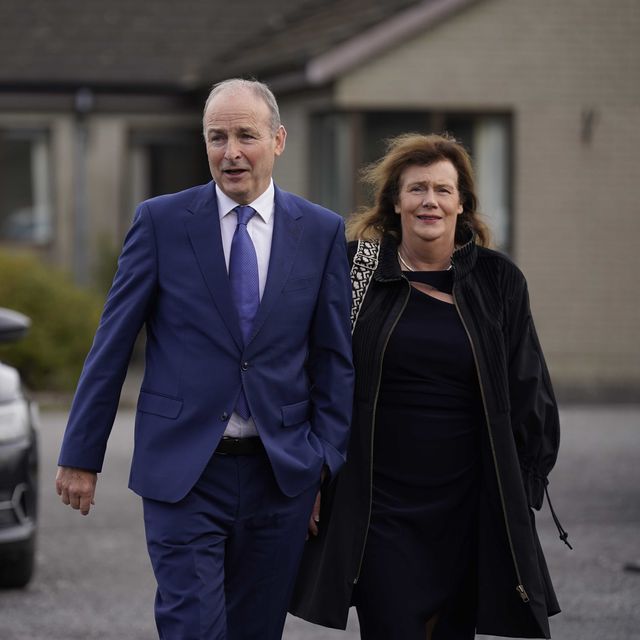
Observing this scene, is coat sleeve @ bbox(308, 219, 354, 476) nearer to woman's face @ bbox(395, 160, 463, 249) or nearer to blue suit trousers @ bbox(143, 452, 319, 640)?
blue suit trousers @ bbox(143, 452, 319, 640)

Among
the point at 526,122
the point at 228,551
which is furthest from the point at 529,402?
the point at 526,122

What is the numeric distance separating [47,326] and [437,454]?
490 inches

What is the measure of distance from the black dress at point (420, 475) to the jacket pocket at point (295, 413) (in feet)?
1.16

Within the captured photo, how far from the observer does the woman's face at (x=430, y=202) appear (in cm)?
507

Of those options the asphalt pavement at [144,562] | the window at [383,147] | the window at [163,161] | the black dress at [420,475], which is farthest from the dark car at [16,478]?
the window at [163,161]

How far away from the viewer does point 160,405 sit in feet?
14.9

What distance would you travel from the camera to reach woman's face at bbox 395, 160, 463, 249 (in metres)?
5.07

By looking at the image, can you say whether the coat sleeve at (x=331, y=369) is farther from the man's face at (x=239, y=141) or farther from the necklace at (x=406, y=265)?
the necklace at (x=406, y=265)

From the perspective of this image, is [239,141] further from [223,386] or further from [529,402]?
[529,402]

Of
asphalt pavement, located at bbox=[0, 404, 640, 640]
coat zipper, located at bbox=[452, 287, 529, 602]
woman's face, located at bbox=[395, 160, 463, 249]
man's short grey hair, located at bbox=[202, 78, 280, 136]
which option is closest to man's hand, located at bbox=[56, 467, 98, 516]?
man's short grey hair, located at bbox=[202, 78, 280, 136]

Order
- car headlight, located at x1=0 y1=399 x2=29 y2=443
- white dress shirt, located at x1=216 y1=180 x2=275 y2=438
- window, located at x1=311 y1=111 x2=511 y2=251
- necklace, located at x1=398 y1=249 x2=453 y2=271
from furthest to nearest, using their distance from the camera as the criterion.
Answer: window, located at x1=311 y1=111 x2=511 y2=251
car headlight, located at x1=0 y1=399 x2=29 y2=443
necklace, located at x1=398 y1=249 x2=453 y2=271
white dress shirt, located at x1=216 y1=180 x2=275 y2=438

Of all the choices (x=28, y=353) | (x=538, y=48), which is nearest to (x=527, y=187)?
(x=538, y=48)

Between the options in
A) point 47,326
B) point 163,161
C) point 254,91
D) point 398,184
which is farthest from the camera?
point 163,161

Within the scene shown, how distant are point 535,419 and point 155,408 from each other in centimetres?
125
